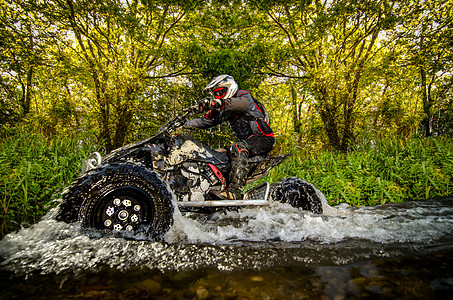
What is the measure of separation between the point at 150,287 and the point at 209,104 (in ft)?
6.94

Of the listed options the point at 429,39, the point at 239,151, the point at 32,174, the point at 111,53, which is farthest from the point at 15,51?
the point at 429,39

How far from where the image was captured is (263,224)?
2.45 metres

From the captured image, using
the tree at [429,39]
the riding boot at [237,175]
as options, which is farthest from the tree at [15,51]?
the tree at [429,39]

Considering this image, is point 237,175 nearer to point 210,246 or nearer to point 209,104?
point 209,104

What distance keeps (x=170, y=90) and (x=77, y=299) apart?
694cm

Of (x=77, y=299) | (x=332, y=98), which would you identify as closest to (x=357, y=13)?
(x=332, y=98)

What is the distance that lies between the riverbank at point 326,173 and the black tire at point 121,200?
5.07 feet

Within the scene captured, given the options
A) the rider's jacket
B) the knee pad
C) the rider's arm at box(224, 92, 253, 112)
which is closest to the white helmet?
the rider's jacket

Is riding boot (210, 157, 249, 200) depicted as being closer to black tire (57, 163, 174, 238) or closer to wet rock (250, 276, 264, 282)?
black tire (57, 163, 174, 238)

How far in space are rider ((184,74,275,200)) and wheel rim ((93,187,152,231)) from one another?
38.2 inches

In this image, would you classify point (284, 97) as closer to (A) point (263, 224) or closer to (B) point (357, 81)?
(B) point (357, 81)

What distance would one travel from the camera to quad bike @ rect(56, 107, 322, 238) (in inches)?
64.2

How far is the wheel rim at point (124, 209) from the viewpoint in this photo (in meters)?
1.66

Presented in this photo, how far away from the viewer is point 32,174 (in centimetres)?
332
